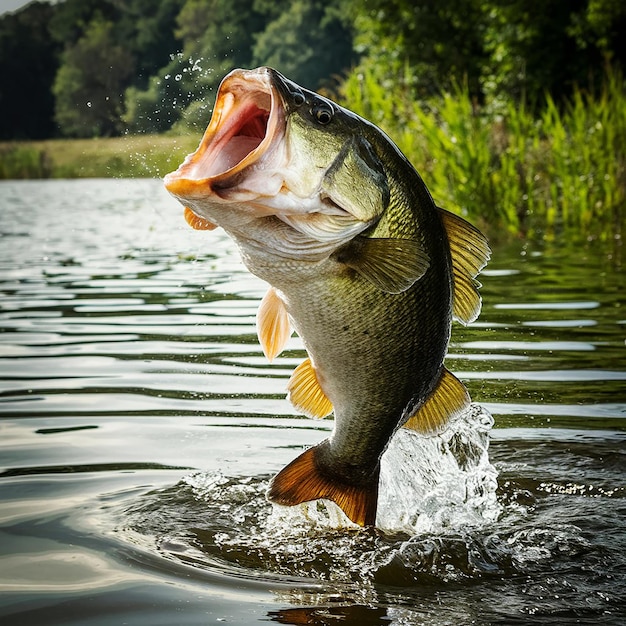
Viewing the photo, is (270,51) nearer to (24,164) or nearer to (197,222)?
(24,164)

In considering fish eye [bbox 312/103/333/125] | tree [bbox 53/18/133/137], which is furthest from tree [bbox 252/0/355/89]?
fish eye [bbox 312/103/333/125]

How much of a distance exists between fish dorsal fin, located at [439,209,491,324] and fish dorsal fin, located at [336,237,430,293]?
0.35 metres

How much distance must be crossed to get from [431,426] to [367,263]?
78 centimetres

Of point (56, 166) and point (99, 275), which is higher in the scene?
point (56, 166)

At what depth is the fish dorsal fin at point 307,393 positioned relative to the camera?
3.56 metres

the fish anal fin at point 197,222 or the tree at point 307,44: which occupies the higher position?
the tree at point 307,44

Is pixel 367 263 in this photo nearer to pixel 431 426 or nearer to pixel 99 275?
pixel 431 426

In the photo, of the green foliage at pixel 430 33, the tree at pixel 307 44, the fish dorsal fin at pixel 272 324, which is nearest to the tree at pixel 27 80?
the tree at pixel 307 44

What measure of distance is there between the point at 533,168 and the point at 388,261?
10017 mm

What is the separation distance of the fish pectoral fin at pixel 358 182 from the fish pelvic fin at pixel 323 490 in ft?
3.21

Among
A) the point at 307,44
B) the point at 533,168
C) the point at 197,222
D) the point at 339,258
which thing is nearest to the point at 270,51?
the point at 307,44

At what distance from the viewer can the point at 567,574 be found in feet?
11.1

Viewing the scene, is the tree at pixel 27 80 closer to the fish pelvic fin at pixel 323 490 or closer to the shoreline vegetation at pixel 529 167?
the shoreline vegetation at pixel 529 167

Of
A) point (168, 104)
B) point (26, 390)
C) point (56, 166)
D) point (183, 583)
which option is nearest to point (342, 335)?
point (183, 583)
